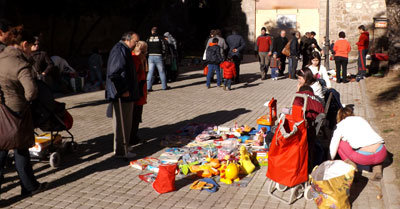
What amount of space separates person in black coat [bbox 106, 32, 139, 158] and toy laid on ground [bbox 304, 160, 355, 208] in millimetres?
3121

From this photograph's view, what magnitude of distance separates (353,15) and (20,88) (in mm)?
28128

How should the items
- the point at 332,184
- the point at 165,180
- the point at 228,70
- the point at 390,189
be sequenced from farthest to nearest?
the point at 228,70, the point at 165,180, the point at 390,189, the point at 332,184

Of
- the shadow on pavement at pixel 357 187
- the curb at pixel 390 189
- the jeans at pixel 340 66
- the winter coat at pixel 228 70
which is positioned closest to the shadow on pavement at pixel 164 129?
the winter coat at pixel 228 70

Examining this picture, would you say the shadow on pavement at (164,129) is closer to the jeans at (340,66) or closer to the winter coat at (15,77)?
the winter coat at (15,77)

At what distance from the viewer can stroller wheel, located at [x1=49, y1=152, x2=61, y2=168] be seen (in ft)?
21.9

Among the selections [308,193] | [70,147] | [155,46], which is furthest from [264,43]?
[308,193]

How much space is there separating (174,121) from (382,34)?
18.3 m

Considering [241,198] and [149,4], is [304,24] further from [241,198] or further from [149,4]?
[241,198]

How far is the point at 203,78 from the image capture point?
18.2m

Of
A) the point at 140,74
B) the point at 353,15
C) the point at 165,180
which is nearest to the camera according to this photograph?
the point at 165,180

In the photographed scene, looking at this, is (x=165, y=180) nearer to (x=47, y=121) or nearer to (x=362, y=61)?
(x=47, y=121)

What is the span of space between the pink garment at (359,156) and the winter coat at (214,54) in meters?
8.68

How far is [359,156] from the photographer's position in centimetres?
603

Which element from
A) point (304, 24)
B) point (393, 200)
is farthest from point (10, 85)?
point (304, 24)
